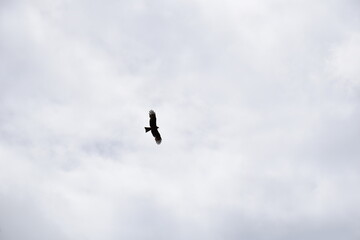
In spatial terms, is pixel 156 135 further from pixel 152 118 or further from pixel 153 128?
pixel 152 118

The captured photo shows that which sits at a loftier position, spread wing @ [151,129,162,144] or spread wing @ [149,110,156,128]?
spread wing @ [149,110,156,128]

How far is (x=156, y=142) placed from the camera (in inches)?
2586

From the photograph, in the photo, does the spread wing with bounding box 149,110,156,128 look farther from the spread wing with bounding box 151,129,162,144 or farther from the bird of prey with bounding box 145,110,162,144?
the spread wing with bounding box 151,129,162,144

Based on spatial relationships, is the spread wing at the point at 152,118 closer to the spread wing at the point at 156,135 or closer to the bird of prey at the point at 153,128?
the bird of prey at the point at 153,128

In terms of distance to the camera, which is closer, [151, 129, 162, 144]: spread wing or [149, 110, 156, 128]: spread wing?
[149, 110, 156, 128]: spread wing

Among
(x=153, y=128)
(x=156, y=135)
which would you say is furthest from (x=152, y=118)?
(x=156, y=135)

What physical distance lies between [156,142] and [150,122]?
3044mm

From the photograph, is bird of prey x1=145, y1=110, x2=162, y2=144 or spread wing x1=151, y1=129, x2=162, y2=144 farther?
spread wing x1=151, y1=129, x2=162, y2=144

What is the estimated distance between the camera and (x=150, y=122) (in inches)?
2525

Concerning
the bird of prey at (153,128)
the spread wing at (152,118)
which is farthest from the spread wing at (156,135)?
the spread wing at (152,118)

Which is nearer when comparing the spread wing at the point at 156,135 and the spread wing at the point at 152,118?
the spread wing at the point at 152,118

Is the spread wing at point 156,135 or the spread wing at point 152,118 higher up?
the spread wing at point 152,118

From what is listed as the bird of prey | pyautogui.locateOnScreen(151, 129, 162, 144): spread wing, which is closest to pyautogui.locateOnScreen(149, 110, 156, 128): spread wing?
the bird of prey

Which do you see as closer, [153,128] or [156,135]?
[153,128]
